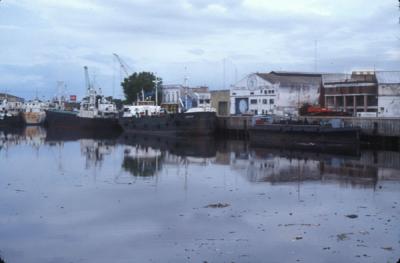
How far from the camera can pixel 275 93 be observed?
66312 mm

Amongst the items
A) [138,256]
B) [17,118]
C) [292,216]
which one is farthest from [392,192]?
[17,118]

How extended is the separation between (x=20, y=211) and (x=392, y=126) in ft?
103

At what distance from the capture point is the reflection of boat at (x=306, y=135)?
43281 millimetres

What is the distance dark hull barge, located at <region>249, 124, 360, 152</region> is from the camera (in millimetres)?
43281

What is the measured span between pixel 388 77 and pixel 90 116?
37387 millimetres

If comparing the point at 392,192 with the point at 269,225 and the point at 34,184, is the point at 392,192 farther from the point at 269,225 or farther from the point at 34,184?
the point at 34,184

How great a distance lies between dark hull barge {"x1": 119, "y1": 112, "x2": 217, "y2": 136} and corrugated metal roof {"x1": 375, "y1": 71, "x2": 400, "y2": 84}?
16022mm

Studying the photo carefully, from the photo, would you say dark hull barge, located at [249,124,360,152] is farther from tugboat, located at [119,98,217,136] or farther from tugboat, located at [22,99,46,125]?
tugboat, located at [22,99,46,125]

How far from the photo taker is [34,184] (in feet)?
78.4

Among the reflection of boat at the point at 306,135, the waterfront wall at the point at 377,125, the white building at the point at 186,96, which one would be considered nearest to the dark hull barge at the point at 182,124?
the reflection of boat at the point at 306,135

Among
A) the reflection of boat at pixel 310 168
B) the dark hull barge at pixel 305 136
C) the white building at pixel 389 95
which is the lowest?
the reflection of boat at pixel 310 168

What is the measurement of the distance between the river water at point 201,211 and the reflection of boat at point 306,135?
33.7 feet

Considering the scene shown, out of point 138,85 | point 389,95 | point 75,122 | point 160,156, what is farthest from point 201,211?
point 138,85

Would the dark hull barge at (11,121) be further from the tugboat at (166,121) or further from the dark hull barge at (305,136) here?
the dark hull barge at (305,136)
